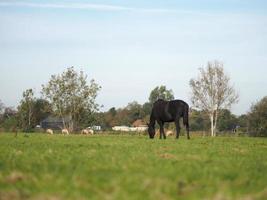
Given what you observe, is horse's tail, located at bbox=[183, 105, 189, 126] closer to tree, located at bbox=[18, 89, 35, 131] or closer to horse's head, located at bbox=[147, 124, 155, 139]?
horse's head, located at bbox=[147, 124, 155, 139]

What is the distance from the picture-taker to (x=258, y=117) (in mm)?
77625

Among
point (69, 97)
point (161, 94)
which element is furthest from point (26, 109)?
point (161, 94)

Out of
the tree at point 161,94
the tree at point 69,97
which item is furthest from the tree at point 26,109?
the tree at point 161,94

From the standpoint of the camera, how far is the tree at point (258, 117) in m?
75.8

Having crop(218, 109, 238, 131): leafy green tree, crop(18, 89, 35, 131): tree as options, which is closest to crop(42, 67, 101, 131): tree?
crop(18, 89, 35, 131): tree

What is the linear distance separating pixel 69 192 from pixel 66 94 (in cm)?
6905

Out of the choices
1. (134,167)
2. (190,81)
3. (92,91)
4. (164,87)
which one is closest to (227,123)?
(164,87)

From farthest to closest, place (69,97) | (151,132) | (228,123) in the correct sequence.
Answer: (228,123), (69,97), (151,132)

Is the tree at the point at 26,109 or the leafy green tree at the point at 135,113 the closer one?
the tree at the point at 26,109

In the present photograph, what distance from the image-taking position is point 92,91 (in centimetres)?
7406

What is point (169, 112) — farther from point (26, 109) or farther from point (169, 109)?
point (26, 109)

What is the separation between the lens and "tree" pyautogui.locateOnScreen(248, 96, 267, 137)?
75.8 meters

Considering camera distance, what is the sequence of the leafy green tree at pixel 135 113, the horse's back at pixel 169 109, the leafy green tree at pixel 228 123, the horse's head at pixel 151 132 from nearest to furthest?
1. the horse's back at pixel 169 109
2. the horse's head at pixel 151 132
3. the leafy green tree at pixel 228 123
4. the leafy green tree at pixel 135 113

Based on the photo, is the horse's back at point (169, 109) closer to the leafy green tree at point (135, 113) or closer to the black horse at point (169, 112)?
the black horse at point (169, 112)
